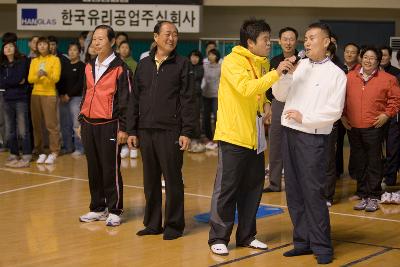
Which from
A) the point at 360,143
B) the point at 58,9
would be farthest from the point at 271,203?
the point at 58,9

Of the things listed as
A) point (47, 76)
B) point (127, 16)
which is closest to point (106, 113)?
point (47, 76)

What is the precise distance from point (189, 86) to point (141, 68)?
1.42 feet

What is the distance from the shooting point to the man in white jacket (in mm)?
5883

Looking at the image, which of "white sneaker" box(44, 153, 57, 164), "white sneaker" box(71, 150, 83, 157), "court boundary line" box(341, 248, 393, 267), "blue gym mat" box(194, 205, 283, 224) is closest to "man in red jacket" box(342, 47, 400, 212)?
"blue gym mat" box(194, 205, 283, 224)

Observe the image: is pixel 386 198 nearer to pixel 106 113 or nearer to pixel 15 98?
pixel 106 113

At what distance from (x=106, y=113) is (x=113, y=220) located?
0.93m

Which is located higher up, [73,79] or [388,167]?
[73,79]

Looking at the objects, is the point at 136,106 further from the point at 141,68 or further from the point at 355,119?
the point at 355,119

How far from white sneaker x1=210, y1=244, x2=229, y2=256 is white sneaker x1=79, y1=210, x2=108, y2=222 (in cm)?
152

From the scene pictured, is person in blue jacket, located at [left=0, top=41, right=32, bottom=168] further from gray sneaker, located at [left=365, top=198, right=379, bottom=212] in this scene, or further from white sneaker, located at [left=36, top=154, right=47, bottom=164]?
gray sneaker, located at [left=365, top=198, right=379, bottom=212]

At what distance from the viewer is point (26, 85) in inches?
431

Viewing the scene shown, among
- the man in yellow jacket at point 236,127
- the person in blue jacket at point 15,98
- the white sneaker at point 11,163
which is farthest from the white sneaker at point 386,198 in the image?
the white sneaker at point 11,163

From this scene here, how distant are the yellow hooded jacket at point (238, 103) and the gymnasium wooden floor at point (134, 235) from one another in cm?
89

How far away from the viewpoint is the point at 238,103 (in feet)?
20.0
